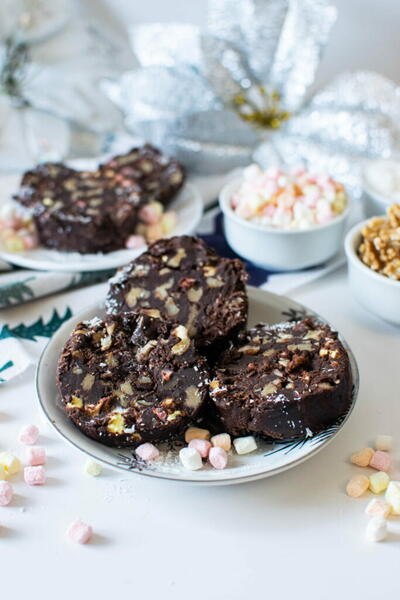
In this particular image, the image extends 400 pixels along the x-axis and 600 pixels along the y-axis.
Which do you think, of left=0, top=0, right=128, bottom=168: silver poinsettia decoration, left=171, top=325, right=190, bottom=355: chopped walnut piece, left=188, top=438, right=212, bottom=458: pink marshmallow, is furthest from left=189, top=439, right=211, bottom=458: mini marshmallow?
left=0, top=0, right=128, bottom=168: silver poinsettia decoration

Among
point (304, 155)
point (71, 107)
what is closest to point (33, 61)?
point (71, 107)

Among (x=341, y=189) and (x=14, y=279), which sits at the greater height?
(x=341, y=189)

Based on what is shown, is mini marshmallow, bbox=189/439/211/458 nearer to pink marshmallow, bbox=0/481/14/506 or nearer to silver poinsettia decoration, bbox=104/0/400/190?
pink marshmallow, bbox=0/481/14/506

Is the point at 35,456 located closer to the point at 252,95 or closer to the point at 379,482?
the point at 379,482

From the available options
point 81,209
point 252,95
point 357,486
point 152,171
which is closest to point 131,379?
point 357,486

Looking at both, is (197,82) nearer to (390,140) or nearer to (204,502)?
(390,140)

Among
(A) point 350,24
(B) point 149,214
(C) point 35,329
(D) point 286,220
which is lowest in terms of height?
(C) point 35,329

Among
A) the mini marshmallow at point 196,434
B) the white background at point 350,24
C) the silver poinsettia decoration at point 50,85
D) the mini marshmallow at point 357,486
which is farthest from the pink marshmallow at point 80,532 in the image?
the white background at point 350,24
